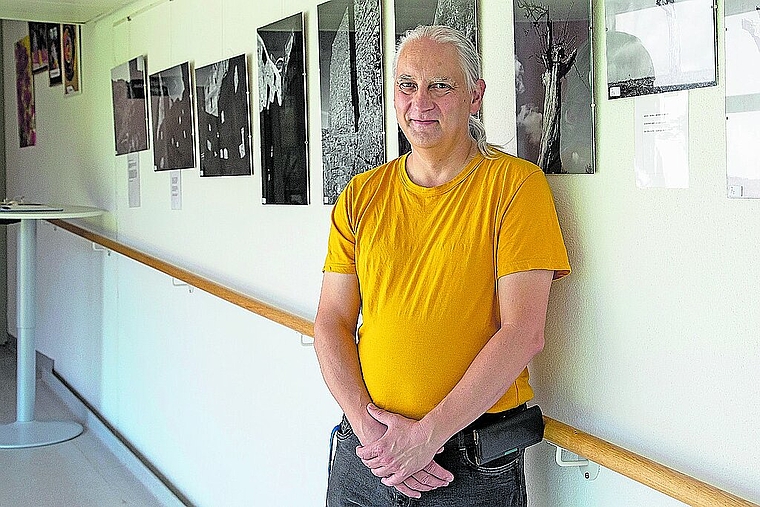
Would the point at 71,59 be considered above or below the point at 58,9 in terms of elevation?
below

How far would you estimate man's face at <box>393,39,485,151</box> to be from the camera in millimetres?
1959

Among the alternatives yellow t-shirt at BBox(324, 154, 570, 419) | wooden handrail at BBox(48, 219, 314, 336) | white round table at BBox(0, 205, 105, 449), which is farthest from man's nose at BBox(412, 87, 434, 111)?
white round table at BBox(0, 205, 105, 449)

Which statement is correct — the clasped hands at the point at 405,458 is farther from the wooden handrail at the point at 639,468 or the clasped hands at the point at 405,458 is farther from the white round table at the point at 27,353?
the white round table at the point at 27,353

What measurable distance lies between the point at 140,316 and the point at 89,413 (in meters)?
0.98

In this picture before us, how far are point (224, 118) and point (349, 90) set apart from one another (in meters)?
1.02

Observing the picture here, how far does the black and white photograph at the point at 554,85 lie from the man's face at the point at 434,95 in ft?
0.37

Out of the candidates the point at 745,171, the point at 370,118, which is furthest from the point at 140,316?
the point at 745,171

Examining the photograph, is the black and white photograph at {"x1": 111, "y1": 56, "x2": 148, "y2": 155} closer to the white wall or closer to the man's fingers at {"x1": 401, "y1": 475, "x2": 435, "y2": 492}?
the white wall

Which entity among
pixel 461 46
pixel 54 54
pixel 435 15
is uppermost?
pixel 54 54

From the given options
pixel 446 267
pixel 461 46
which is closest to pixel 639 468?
pixel 446 267

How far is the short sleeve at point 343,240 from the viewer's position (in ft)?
7.17

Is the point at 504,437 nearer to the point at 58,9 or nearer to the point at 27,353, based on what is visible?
the point at 58,9

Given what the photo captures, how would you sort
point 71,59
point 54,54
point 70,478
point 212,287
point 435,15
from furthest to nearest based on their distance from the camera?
1. point 54,54
2. point 71,59
3. point 70,478
4. point 212,287
5. point 435,15

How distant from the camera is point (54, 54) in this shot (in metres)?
6.12
